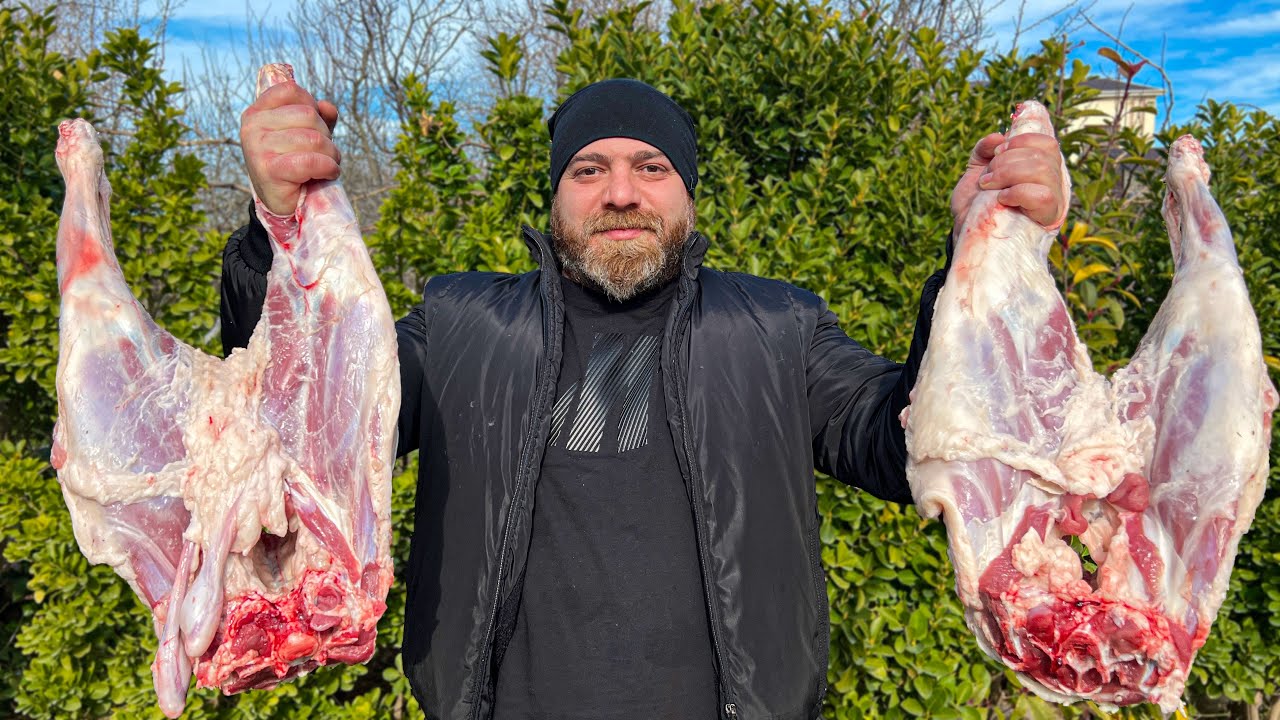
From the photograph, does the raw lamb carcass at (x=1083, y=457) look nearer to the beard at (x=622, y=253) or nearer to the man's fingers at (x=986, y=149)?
the man's fingers at (x=986, y=149)

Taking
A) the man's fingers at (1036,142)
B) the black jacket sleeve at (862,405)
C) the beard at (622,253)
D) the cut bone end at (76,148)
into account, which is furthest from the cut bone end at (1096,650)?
the cut bone end at (76,148)

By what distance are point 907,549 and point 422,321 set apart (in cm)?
211

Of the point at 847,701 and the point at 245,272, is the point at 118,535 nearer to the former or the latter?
the point at 245,272

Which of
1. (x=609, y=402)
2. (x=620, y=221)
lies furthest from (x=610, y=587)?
(x=620, y=221)

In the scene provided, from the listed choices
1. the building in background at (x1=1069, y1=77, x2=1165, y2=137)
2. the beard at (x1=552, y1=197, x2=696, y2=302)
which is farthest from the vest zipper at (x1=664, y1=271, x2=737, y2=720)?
the building in background at (x1=1069, y1=77, x2=1165, y2=137)

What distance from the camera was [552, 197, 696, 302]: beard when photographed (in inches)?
90.0

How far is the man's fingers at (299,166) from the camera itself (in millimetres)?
1705

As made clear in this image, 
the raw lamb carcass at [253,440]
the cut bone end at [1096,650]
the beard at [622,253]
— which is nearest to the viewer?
the cut bone end at [1096,650]

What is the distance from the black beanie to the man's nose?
0.13 metres

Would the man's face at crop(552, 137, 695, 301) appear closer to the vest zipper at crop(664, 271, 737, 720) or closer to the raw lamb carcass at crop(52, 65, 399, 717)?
the vest zipper at crop(664, 271, 737, 720)

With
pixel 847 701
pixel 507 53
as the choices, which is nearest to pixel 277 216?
pixel 507 53

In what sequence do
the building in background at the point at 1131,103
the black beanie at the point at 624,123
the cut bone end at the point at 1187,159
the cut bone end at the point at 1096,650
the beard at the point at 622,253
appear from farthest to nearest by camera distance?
the building in background at the point at 1131,103
the black beanie at the point at 624,123
the beard at the point at 622,253
the cut bone end at the point at 1187,159
the cut bone end at the point at 1096,650

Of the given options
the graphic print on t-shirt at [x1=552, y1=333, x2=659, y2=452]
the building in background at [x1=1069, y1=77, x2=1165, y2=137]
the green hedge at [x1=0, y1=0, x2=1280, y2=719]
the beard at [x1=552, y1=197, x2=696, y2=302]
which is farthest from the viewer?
the building in background at [x1=1069, y1=77, x2=1165, y2=137]

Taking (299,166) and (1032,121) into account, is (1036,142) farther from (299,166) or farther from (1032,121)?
(299,166)
